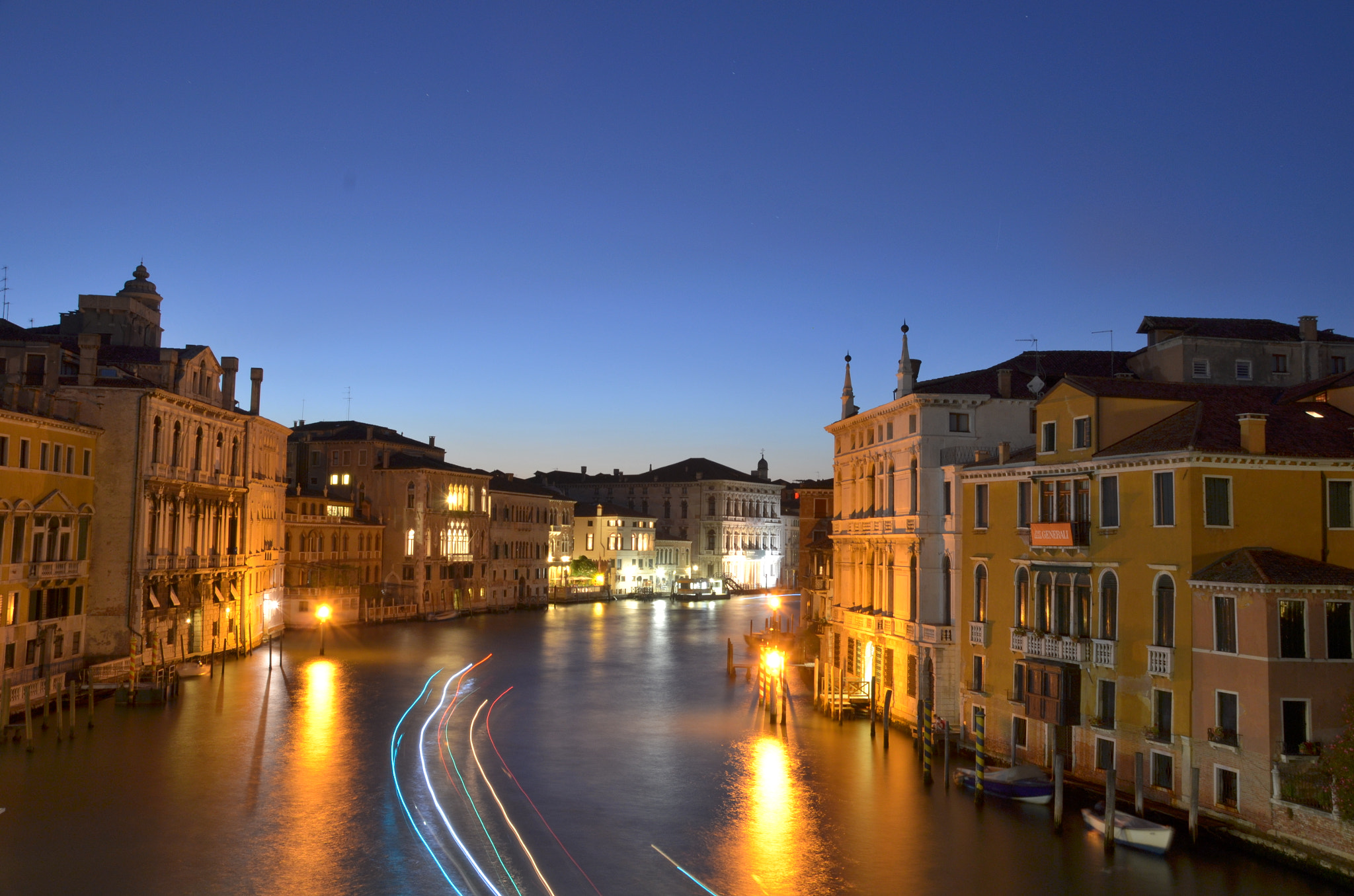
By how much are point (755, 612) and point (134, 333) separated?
4873 centimetres

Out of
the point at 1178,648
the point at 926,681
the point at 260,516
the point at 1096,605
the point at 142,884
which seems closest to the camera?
the point at 142,884

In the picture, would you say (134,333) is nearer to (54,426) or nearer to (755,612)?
(54,426)

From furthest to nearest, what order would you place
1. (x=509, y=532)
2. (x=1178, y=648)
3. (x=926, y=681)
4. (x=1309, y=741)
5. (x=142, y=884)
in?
(x=509, y=532), (x=926, y=681), (x=1178, y=648), (x=1309, y=741), (x=142, y=884)

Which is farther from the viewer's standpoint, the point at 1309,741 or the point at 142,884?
the point at 1309,741

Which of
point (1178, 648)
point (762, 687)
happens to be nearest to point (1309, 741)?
point (1178, 648)

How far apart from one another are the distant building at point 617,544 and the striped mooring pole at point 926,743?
7173 centimetres

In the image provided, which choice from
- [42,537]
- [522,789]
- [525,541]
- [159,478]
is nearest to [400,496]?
[525,541]

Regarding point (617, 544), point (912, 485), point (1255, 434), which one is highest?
point (1255, 434)

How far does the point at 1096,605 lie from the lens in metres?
22.4

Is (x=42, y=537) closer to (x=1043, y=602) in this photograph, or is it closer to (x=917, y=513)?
(x=917, y=513)

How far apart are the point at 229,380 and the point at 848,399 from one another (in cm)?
2686

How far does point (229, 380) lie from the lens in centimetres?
4678

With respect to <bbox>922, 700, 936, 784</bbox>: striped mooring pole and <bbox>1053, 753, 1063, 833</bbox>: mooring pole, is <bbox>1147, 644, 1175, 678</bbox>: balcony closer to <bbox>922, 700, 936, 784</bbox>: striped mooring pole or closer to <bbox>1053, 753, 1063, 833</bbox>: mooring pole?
<bbox>1053, 753, 1063, 833</bbox>: mooring pole

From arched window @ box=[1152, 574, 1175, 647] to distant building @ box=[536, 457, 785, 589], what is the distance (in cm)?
8544
